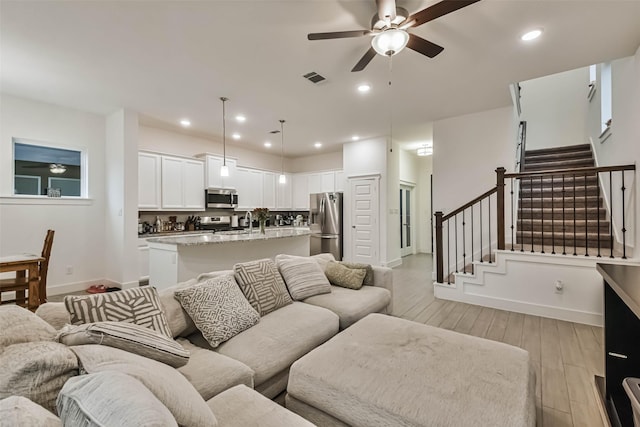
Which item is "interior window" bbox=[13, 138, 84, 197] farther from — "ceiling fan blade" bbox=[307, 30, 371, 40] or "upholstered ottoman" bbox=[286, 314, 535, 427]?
"upholstered ottoman" bbox=[286, 314, 535, 427]

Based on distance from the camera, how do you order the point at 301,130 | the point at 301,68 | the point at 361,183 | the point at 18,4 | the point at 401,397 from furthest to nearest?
the point at 361,183
the point at 301,130
the point at 301,68
the point at 18,4
the point at 401,397

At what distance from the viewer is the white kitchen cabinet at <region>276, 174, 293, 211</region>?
790 centimetres

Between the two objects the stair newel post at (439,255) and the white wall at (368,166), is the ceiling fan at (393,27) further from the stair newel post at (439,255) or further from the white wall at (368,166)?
the white wall at (368,166)

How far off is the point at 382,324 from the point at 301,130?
15.0ft

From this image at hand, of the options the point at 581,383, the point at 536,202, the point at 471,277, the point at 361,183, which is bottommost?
the point at 581,383

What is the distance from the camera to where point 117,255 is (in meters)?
4.64

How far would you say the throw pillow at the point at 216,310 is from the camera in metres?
1.87

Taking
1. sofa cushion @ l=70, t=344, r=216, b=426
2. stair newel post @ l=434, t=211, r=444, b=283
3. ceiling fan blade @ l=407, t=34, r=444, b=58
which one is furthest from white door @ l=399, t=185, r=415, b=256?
sofa cushion @ l=70, t=344, r=216, b=426

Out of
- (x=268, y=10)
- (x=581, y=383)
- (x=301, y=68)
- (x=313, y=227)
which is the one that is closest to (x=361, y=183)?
(x=313, y=227)

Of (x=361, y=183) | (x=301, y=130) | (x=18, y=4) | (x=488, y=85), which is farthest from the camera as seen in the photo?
(x=361, y=183)

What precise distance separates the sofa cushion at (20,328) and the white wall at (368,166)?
5.71m

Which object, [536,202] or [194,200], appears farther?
[194,200]

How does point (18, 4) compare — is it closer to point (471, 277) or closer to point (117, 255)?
point (117, 255)

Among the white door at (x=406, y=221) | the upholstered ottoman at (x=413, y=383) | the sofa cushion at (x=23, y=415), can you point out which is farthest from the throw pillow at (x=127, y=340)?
the white door at (x=406, y=221)
